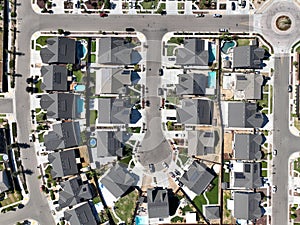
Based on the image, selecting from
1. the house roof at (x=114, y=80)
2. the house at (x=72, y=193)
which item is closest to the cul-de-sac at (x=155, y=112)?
the house roof at (x=114, y=80)

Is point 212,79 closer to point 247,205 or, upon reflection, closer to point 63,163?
point 247,205

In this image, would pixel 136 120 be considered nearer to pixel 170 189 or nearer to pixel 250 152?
pixel 170 189

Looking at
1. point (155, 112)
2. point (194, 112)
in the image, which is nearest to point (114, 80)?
point (155, 112)

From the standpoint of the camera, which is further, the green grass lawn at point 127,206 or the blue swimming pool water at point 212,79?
the green grass lawn at point 127,206

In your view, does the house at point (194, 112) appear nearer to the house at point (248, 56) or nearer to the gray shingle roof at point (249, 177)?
the house at point (248, 56)

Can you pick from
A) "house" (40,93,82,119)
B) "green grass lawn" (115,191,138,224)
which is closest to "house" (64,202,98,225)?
"green grass lawn" (115,191,138,224)

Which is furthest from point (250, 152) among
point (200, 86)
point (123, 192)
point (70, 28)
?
point (70, 28)

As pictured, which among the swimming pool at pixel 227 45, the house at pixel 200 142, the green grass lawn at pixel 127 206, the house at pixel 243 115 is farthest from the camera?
the green grass lawn at pixel 127 206
